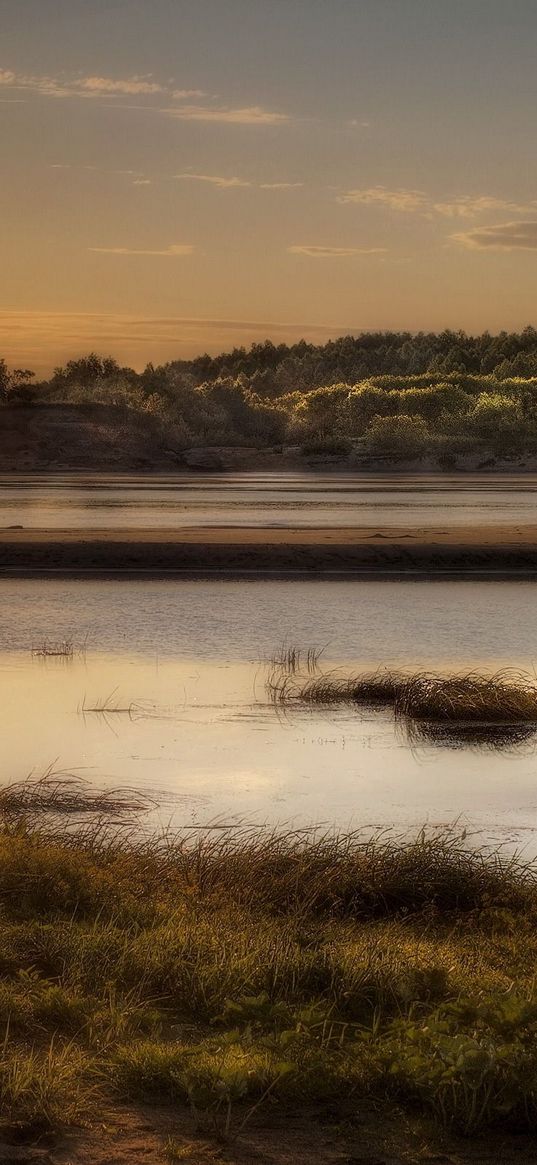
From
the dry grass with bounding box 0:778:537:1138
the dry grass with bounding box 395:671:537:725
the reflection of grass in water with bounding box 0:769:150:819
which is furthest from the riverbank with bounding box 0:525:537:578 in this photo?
the dry grass with bounding box 0:778:537:1138

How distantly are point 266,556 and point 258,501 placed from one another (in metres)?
26.0

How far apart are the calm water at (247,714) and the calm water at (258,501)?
63.2ft

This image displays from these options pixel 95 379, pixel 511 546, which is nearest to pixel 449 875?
pixel 511 546

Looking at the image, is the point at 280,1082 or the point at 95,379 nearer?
the point at 280,1082

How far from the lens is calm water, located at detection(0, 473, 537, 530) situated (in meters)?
46.9

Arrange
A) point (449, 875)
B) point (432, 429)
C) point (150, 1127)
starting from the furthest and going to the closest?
point (432, 429)
point (449, 875)
point (150, 1127)

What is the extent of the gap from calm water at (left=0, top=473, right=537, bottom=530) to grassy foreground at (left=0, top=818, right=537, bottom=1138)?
34.7 m

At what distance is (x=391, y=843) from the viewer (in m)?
9.24

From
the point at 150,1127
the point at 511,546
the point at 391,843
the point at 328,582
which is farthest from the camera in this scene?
the point at 511,546

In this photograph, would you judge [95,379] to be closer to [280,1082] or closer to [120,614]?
[120,614]

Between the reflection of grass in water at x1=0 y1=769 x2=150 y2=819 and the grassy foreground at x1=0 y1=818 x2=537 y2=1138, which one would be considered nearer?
the grassy foreground at x1=0 y1=818 x2=537 y2=1138

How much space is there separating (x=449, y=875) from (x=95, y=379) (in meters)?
189

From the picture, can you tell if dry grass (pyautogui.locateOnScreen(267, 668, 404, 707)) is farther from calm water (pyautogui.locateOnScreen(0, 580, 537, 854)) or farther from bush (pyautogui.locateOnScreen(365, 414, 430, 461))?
bush (pyautogui.locateOnScreen(365, 414, 430, 461))

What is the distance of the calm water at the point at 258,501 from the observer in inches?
1845
